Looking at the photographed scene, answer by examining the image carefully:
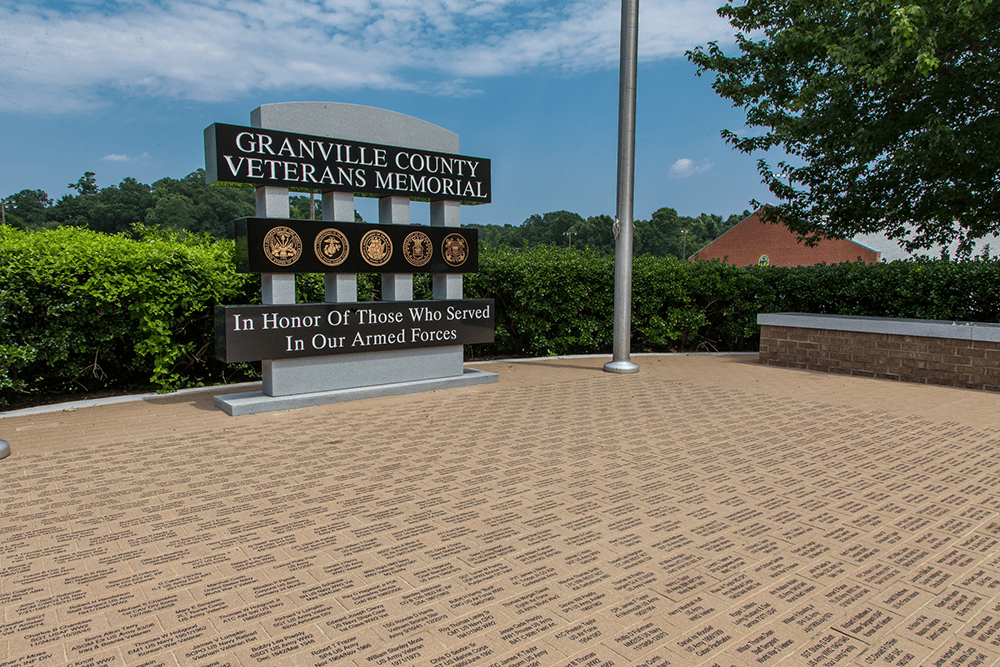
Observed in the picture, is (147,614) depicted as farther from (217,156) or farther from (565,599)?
(217,156)

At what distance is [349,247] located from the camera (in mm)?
Result: 7086

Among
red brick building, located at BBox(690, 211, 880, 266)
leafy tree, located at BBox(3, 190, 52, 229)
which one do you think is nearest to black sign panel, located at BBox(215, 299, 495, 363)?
red brick building, located at BBox(690, 211, 880, 266)

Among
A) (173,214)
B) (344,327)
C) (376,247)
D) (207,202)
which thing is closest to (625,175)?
(376,247)

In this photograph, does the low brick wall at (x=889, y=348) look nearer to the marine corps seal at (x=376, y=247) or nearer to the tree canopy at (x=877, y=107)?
the tree canopy at (x=877, y=107)

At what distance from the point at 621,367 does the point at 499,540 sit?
19.2 feet

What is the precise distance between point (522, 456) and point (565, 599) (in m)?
2.13

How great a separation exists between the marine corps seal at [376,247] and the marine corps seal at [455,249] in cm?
75

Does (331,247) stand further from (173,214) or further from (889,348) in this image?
(173,214)

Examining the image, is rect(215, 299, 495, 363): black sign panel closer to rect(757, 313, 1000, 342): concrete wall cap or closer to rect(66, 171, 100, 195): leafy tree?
rect(757, 313, 1000, 342): concrete wall cap

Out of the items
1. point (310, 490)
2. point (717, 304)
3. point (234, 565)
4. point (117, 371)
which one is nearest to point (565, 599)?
point (234, 565)

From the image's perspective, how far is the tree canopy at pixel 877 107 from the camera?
938cm

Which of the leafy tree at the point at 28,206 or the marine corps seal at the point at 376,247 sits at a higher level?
the leafy tree at the point at 28,206

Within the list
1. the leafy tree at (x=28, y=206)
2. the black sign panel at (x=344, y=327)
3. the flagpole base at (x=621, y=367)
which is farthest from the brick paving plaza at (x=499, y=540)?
the leafy tree at (x=28, y=206)

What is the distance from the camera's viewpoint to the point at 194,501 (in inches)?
157
